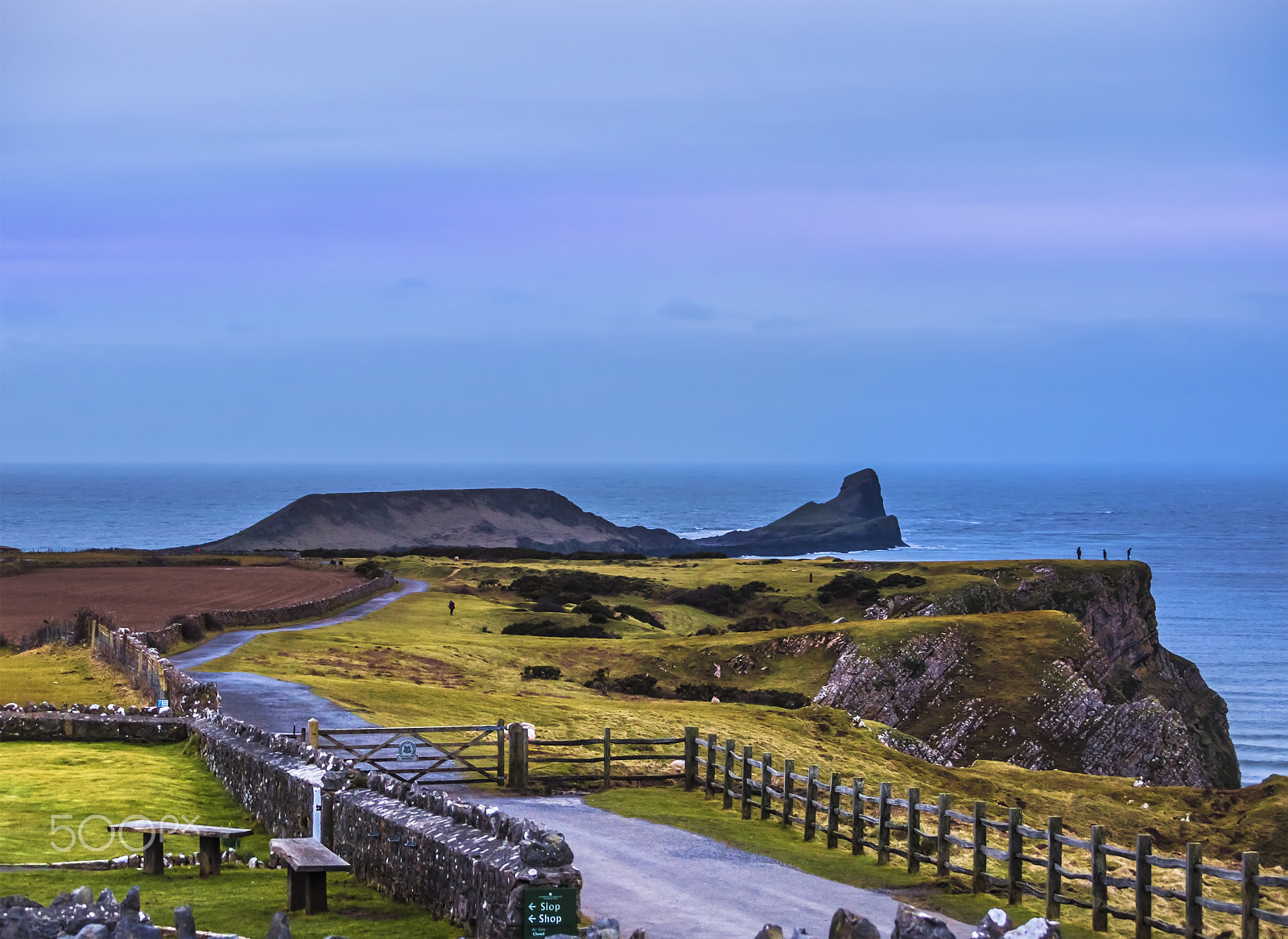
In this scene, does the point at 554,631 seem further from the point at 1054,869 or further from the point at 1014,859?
the point at 1054,869

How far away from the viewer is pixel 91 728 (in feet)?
110

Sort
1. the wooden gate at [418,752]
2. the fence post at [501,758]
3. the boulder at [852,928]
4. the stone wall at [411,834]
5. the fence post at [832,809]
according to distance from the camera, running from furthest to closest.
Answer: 1. the fence post at [501,758]
2. the wooden gate at [418,752]
3. the fence post at [832,809]
4. the stone wall at [411,834]
5. the boulder at [852,928]

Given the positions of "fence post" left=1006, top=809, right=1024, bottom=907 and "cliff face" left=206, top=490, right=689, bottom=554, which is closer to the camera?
"fence post" left=1006, top=809, right=1024, bottom=907

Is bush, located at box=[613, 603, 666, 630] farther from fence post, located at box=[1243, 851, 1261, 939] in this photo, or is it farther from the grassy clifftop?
fence post, located at box=[1243, 851, 1261, 939]

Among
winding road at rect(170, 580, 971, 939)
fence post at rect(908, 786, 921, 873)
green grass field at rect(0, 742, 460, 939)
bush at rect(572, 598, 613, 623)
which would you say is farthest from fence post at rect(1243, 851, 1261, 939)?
bush at rect(572, 598, 613, 623)

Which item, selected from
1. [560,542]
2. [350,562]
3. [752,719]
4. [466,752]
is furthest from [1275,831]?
[560,542]

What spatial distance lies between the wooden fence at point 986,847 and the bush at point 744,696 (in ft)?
68.9

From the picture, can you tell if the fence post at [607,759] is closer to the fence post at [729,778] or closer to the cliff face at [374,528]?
the fence post at [729,778]

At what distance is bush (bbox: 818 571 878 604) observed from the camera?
3428 inches

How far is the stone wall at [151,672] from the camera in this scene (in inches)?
1410

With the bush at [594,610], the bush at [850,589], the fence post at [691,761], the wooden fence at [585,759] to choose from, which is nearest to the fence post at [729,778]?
the wooden fence at [585,759]

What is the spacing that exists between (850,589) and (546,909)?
76.7 meters

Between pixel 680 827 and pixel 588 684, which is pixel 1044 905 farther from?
pixel 588 684

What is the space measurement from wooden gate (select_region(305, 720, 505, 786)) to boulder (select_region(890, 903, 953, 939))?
16907 millimetres
